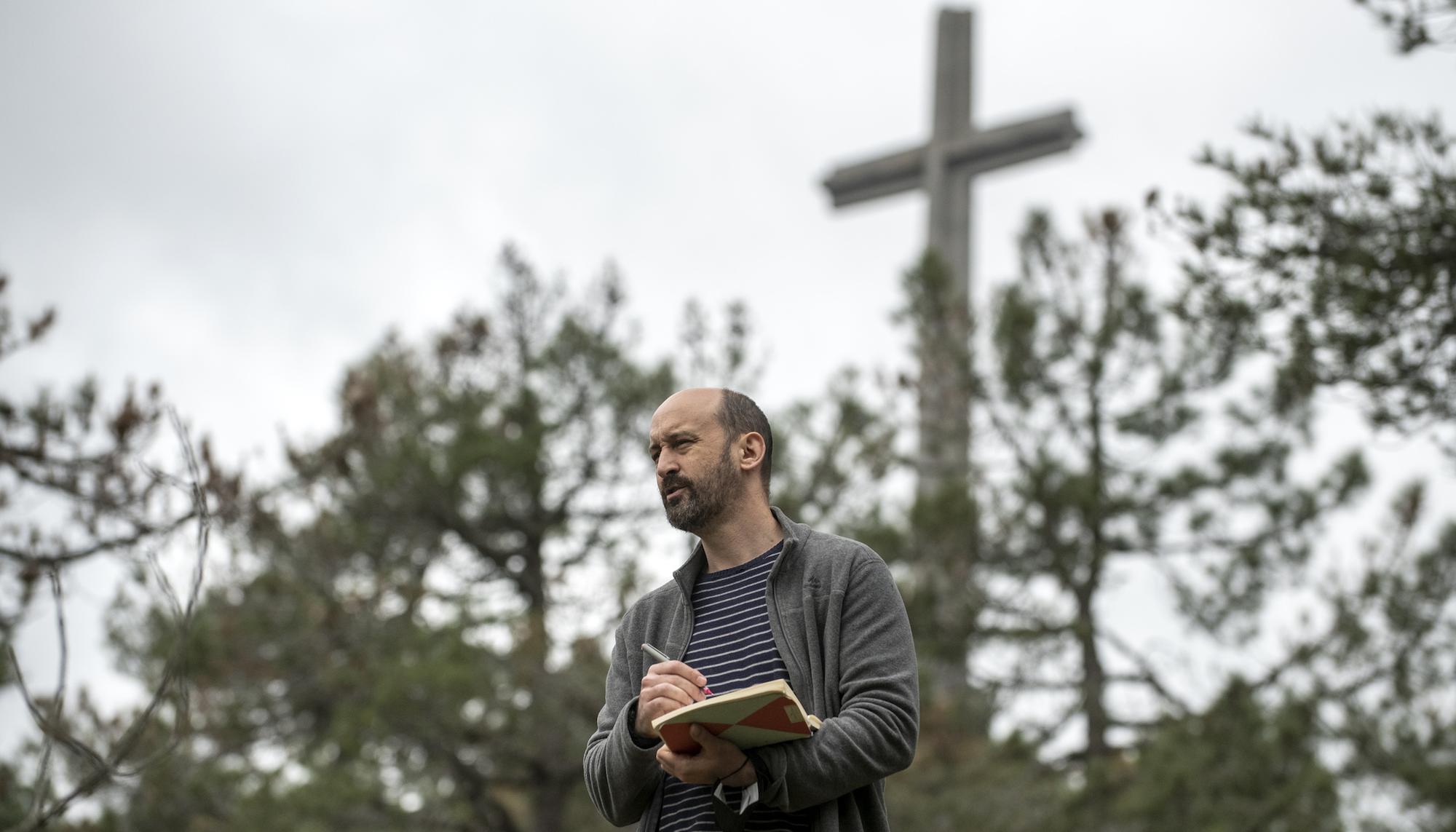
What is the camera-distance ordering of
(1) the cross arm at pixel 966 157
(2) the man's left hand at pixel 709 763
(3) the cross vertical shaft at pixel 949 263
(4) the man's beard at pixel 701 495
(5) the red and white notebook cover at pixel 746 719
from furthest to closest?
(1) the cross arm at pixel 966 157, (3) the cross vertical shaft at pixel 949 263, (4) the man's beard at pixel 701 495, (2) the man's left hand at pixel 709 763, (5) the red and white notebook cover at pixel 746 719

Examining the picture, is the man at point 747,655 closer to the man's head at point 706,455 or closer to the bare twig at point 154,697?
the man's head at point 706,455

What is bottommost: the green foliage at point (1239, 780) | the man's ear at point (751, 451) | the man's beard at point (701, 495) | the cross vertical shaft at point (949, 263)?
the green foliage at point (1239, 780)

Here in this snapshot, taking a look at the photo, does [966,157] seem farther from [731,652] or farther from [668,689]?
[668,689]

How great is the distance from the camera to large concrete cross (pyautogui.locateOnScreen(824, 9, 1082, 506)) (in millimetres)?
11625

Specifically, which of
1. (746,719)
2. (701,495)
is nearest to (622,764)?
(746,719)

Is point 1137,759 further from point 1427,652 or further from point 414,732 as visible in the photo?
point 414,732

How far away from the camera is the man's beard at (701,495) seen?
271 centimetres

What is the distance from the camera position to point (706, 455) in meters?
2.72

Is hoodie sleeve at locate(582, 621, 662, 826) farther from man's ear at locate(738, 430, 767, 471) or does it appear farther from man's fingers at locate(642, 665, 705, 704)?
man's ear at locate(738, 430, 767, 471)

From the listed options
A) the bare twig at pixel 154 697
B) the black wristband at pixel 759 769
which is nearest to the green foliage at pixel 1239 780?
the bare twig at pixel 154 697

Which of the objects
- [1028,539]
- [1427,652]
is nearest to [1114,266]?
[1028,539]

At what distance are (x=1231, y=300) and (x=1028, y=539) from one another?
5.64 meters

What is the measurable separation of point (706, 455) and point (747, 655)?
34 centimetres

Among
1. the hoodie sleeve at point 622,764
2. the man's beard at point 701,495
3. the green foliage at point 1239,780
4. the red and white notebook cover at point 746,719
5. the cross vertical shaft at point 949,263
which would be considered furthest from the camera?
the cross vertical shaft at point 949,263
